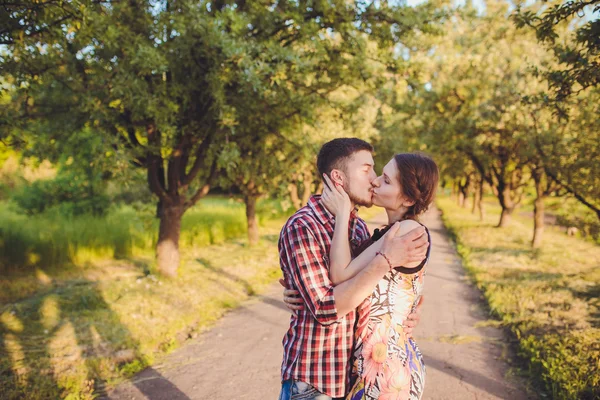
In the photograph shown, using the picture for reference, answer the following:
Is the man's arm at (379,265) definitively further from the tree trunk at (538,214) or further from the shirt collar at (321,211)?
the tree trunk at (538,214)

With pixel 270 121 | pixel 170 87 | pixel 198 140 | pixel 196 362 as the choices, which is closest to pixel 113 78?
pixel 170 87

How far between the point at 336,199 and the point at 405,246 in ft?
1.39

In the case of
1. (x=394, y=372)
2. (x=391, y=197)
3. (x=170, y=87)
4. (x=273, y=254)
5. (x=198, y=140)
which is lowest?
(x=273, y=254)

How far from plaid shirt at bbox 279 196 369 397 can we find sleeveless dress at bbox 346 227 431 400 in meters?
0.07

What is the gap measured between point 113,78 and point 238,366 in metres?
4.74

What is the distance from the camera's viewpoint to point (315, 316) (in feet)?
6.96

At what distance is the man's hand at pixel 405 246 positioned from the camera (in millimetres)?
2094

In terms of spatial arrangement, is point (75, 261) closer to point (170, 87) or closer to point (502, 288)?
point (170, 87)

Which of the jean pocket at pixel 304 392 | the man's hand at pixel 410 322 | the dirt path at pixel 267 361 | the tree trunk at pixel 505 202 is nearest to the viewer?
the jean pocket at pixel 304 392

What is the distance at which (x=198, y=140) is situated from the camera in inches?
360

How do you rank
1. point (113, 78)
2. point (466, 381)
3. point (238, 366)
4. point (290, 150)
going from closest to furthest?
1. point (466, 381)
2. point (238, 366)
3. point (113, 78)
4. point (290, 150)

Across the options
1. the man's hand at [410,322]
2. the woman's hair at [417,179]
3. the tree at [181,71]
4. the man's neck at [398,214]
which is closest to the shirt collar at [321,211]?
the woman's hair at [417,179]

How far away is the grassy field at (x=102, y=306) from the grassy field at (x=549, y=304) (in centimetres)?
483

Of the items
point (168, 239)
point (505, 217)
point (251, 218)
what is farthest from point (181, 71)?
point (505, 217)
